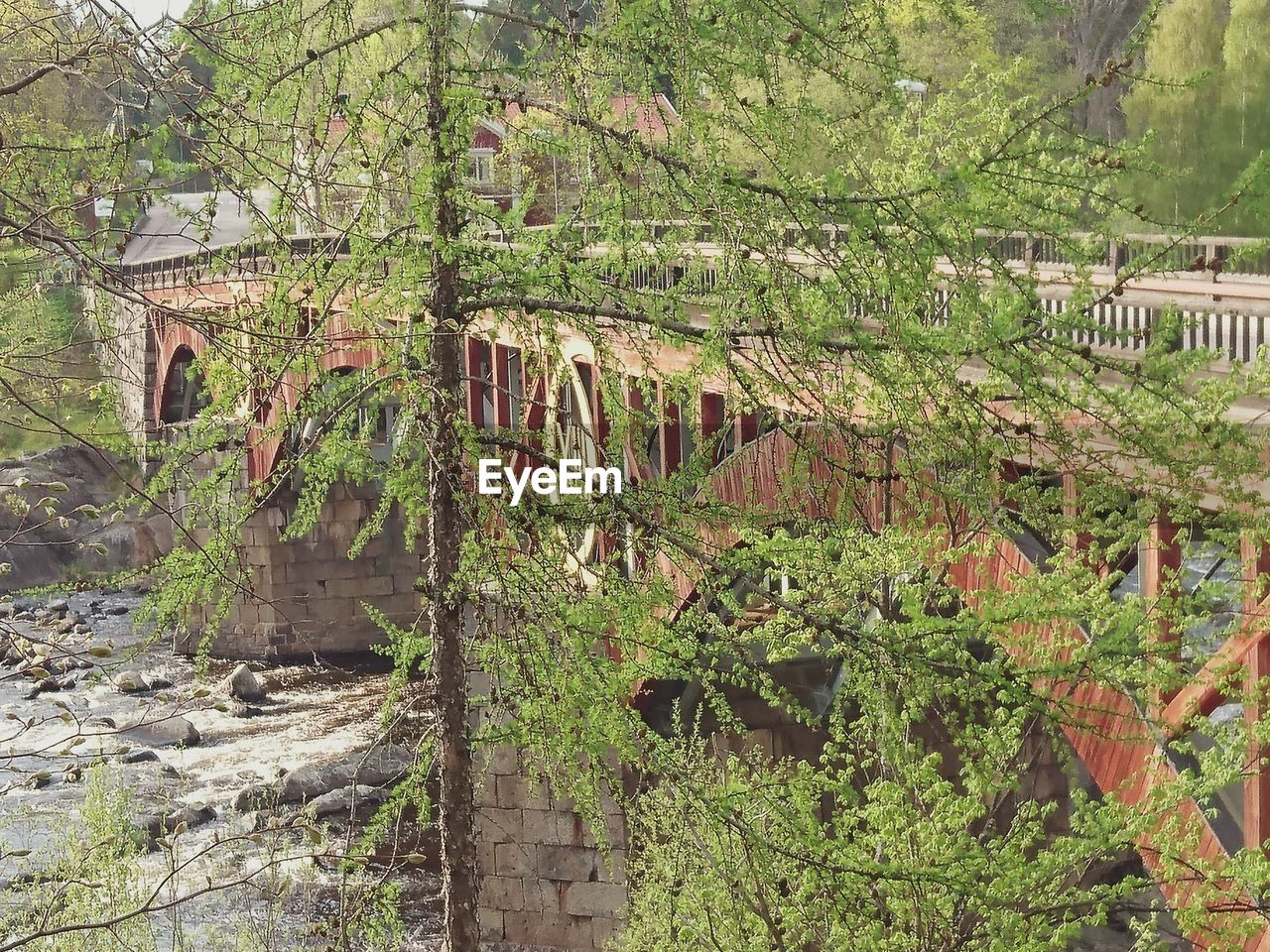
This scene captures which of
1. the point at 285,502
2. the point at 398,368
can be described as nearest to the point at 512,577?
the point at 398,368

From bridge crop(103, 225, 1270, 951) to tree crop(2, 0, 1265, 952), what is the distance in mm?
109

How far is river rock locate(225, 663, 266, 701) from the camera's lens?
30.8 meters

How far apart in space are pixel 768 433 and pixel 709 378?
10.0 ft

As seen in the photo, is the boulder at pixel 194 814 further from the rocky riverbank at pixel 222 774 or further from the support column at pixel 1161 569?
the support column at pixel 1161 569

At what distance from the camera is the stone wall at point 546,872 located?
16.8m

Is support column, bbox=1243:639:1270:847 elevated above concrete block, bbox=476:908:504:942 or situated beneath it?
elevated above

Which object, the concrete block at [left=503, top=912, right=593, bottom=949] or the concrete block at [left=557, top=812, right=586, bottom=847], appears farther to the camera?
the concrete block at [left=503, top=912, right=593, bottom=949]

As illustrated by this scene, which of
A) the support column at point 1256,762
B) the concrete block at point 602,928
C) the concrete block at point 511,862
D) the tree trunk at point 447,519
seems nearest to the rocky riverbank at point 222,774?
the concrete block at point 511,862

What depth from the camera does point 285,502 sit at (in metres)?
37.6

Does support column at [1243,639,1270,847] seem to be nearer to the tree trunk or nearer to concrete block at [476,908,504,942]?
the tree trunk

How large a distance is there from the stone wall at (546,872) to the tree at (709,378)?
993 centimetres

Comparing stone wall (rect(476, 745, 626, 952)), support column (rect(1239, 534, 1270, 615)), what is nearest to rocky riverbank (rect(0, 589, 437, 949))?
stone wall (rect(476, 745, 626, 952))

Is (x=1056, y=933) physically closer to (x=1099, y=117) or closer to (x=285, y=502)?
(x=285, y=502)

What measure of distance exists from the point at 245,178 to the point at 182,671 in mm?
29466
